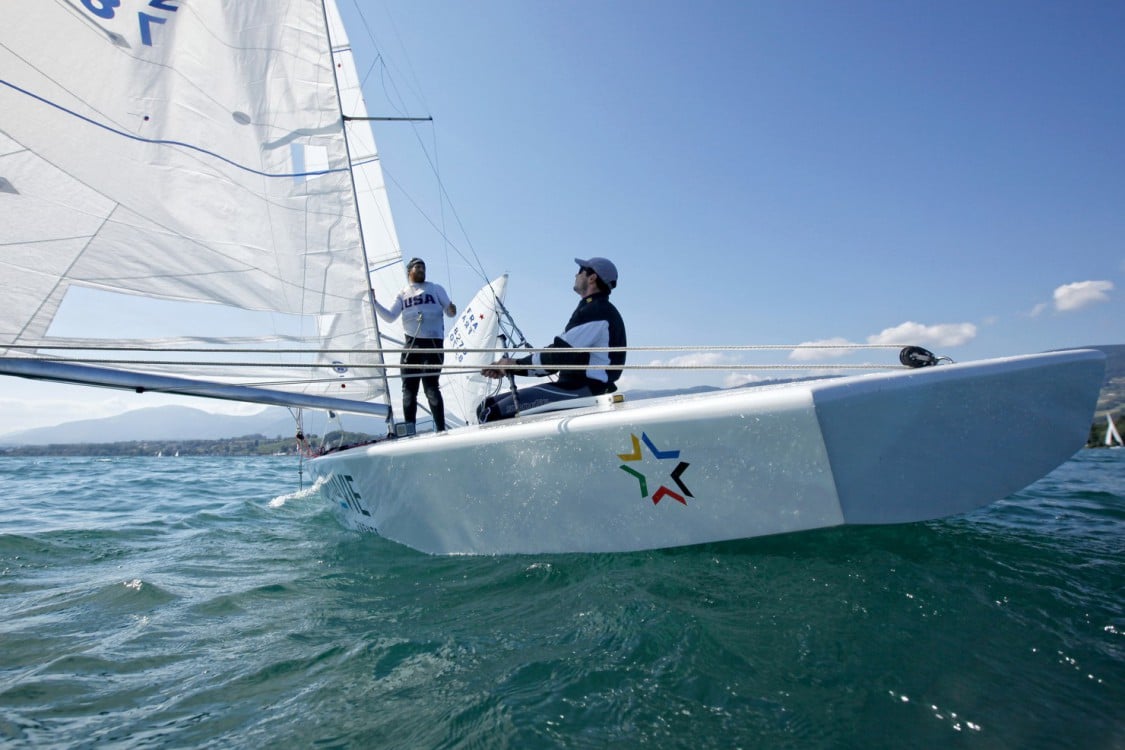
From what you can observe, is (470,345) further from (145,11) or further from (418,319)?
(145,11)

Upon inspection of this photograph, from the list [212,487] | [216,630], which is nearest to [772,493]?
[216,630]

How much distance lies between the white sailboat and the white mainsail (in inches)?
0.5

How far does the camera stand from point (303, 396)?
3979 millimetres

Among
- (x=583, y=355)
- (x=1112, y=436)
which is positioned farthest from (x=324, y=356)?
(x=1112, y=436)

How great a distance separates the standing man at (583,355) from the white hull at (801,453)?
2.62ft

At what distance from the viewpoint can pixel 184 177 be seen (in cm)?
336

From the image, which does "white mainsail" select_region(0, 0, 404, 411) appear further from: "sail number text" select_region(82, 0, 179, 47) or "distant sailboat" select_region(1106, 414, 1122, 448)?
"distant sailboat" select_region(1106, 414, 1122, 448)

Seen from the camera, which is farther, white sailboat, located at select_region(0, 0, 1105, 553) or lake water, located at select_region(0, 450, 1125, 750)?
white sailboat, located at select_region(0, 0, 1105, 553)

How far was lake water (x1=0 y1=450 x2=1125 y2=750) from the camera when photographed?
1.37m

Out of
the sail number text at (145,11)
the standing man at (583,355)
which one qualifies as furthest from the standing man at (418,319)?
the sail number text at (145,11)

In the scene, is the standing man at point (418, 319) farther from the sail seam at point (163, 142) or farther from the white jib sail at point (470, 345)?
the white jib sail at point (470, 345)

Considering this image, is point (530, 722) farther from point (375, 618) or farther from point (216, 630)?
point (216, 630)

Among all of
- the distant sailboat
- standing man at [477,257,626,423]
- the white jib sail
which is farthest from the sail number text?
the distant sailboat

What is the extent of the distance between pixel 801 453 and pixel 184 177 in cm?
385
